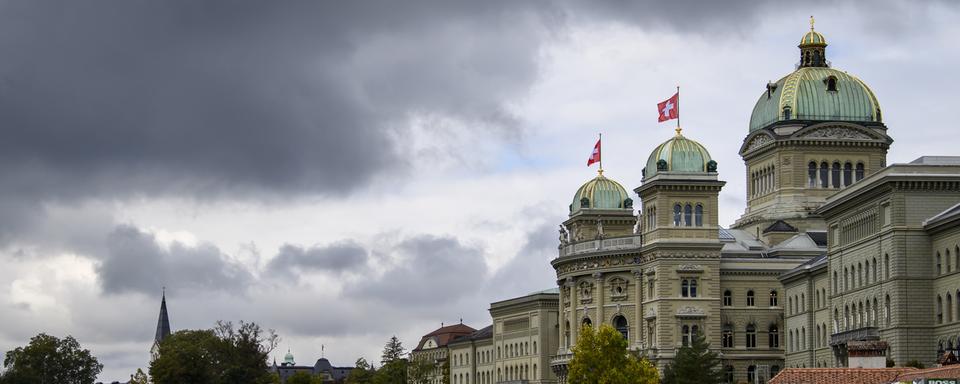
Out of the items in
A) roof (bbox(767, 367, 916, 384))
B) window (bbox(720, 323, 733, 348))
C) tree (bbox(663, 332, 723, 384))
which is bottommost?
roof (bbox(767, 367, 916, 384))

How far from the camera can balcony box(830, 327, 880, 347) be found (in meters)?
141

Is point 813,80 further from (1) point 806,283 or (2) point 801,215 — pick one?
(1) point 806,283

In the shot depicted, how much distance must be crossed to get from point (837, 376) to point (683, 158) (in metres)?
113

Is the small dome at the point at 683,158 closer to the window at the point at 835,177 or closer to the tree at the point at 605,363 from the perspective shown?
the window at the point at 835,177

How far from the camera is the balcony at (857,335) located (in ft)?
462

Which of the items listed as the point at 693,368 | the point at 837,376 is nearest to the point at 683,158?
the point at 693,368

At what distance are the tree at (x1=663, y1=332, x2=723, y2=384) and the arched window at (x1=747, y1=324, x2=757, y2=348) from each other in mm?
21320

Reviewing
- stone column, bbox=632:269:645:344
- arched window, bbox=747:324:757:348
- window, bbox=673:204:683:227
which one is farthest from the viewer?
stone column, bbox=632:269:645:344

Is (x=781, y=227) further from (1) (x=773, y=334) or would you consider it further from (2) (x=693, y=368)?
(2) (x=693, y=368)

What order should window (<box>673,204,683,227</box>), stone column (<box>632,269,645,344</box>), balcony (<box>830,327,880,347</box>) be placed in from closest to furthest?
balcony (<box>830,327,880,347</box>)
window (<box>673,204,683,227</box>)
stone column (<box>632,269,645,344</box>)

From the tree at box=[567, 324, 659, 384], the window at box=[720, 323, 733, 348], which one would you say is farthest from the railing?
the tree at box=[567, 324, 659, 384]

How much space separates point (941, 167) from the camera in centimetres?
13800

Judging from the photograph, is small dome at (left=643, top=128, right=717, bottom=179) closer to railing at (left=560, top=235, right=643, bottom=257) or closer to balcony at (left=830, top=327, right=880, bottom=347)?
railing at (left=560, top=235, right=643, bottom=257)

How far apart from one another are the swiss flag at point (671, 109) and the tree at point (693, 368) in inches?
1070
